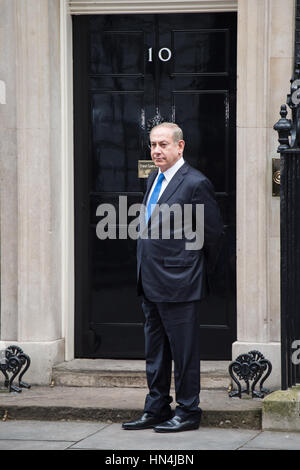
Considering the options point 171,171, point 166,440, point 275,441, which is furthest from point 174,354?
point 171,171

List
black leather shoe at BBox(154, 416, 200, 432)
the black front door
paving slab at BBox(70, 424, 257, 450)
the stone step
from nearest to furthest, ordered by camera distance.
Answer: paving slab at BBox(70, 424, 257, 450)
black leather shoe at BBox(154, 416, 200, 432)
the stone step
the black front door

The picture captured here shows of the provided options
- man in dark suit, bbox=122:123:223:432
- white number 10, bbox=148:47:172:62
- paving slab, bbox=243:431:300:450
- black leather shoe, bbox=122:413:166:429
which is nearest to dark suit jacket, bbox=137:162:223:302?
man in dark suit, bbox=122:123:223:432

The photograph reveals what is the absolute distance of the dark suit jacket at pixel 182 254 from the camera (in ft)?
24.5

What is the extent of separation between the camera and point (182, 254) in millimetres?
7469

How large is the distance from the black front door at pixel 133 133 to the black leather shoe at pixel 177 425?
1684 mm

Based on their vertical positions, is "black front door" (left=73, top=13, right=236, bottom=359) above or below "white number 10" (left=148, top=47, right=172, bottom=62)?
below

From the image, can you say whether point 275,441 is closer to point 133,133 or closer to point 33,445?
point 33,445

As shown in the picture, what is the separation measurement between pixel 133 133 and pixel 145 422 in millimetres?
2684

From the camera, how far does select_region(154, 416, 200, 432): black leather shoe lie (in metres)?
7.45

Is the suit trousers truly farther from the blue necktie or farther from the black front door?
the black front door

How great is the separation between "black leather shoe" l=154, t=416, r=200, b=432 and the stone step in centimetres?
117

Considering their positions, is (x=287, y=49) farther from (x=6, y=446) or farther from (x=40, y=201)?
(x=6, y=446)

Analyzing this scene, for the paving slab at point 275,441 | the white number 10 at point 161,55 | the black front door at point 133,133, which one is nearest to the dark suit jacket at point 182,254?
the paving slab at point 275,441

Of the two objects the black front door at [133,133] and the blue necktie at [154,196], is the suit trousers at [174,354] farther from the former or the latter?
the black front door at [133,133]
